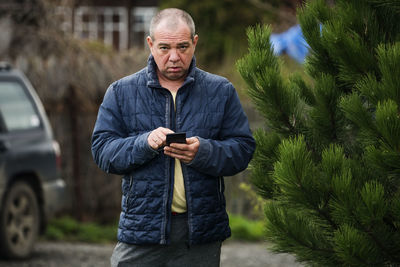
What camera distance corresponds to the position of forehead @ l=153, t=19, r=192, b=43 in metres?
3.69

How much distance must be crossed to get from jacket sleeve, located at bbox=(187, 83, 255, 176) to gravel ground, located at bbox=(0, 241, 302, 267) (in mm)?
4588

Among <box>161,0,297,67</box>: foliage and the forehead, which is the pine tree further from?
<box>161,0,297,67</box>: foliage

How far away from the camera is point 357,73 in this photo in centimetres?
376

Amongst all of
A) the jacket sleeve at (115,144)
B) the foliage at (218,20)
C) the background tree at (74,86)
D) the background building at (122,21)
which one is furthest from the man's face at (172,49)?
the background building at (122,21)

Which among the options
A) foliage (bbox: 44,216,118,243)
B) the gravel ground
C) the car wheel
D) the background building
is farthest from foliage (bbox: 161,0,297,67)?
the car wheel

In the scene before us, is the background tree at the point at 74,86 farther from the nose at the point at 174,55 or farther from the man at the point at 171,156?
the nose at the point at 174,55

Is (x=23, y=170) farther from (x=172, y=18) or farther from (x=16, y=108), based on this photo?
(x=172, y=18)

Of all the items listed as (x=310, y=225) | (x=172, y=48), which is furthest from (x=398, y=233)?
(x=172, y=48)

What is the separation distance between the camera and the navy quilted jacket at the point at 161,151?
3.65 metres

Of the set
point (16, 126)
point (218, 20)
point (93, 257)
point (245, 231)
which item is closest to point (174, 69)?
point (16, 126)

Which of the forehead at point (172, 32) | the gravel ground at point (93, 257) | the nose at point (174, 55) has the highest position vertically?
the forehead at point (172, 32)

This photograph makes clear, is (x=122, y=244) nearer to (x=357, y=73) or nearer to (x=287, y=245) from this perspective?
(x=287, y=245)

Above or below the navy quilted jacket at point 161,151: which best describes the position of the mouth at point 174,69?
above

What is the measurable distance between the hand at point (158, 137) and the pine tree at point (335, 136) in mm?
483
